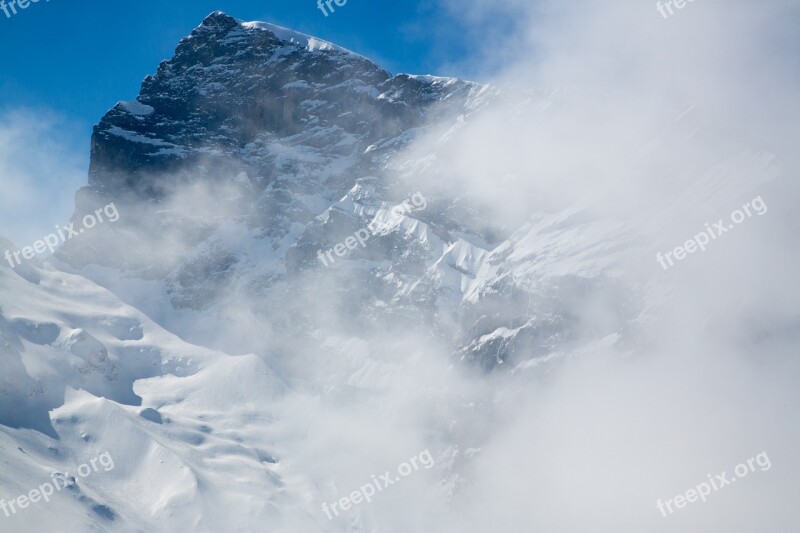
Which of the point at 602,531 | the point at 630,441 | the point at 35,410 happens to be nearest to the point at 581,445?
the point at 630,441

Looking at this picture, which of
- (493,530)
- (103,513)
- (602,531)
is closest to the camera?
(103,513)

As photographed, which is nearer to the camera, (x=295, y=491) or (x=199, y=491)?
(x=199, y=491)

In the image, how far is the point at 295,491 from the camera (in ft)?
645

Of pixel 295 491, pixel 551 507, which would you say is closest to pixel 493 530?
pixel 551 507

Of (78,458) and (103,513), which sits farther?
(78,458)

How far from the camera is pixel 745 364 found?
196 metres

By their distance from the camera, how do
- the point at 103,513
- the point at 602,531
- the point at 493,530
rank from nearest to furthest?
the point at 103,513, the point at 602,531, the point at 493,530

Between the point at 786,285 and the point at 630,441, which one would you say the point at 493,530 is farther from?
the point at 786,285

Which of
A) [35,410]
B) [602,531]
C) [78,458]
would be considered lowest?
[602,531]

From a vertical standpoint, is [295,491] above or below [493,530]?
above

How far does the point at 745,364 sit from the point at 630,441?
30542mm

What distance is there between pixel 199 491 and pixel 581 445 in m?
83.9

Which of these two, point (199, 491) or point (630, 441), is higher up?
point (199, 491)

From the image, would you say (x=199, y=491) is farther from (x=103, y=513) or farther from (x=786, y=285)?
(x=786, y=285)
